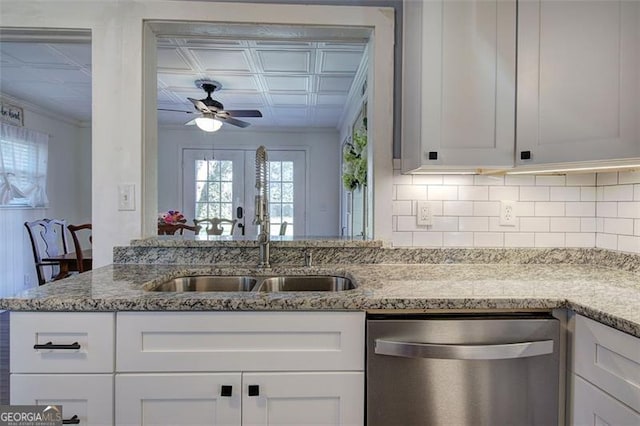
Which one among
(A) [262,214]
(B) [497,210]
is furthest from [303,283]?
(B) [497,210]

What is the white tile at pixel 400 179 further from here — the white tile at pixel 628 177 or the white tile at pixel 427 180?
the white tile at pixel 628 177

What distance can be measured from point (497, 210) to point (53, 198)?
537cm

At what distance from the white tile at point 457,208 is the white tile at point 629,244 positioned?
605mm

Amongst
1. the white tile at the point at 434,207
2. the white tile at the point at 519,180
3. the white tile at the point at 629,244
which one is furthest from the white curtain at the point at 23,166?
the white tile at the point at 629,244

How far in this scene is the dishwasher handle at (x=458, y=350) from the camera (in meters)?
1.08

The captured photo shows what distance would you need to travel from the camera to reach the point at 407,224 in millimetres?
1723

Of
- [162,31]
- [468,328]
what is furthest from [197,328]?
[162,31]

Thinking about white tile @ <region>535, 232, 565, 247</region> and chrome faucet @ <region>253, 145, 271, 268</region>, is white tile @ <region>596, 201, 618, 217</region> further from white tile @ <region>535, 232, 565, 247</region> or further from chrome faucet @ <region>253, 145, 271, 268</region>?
chrome faucet @ <region>253, 145, 271, 268</region>

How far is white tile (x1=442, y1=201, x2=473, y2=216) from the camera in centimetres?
172

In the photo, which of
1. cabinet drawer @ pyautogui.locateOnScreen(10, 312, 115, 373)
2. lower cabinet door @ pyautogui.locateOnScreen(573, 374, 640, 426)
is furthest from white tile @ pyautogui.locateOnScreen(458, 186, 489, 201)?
cabinet drawer @ pyautogui.locateOnScreen(10, 312, 115, 373)

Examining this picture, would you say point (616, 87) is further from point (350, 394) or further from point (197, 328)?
point (197, 328)

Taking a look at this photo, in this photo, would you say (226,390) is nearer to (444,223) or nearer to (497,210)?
(444,223)

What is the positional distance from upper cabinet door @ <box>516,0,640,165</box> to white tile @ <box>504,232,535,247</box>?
1.41 feet

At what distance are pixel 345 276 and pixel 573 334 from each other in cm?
78
